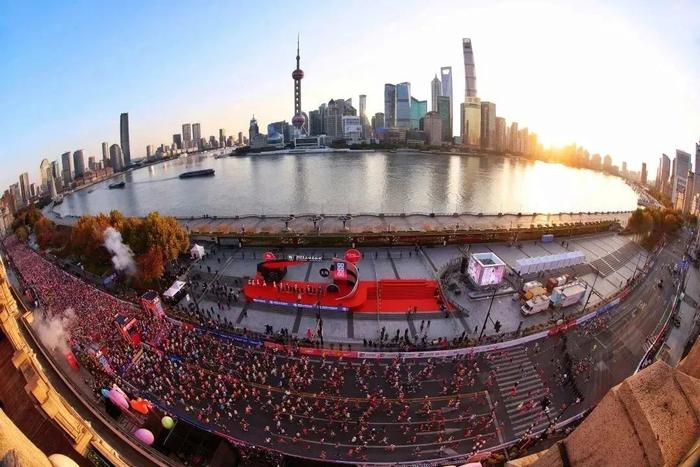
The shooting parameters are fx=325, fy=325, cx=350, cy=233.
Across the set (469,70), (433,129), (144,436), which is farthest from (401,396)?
(469,70)

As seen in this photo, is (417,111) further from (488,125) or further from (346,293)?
(346,293)

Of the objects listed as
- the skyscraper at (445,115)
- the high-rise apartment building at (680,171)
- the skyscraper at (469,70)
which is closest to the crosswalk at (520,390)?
the high-rise apartment building at (680,171)

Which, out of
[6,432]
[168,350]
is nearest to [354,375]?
[168,350]

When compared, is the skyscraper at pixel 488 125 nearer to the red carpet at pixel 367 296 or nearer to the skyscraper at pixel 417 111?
the skyscraper at pixel 417 111

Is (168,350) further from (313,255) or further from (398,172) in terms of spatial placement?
(398,172)

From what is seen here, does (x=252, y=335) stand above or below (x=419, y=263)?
below
